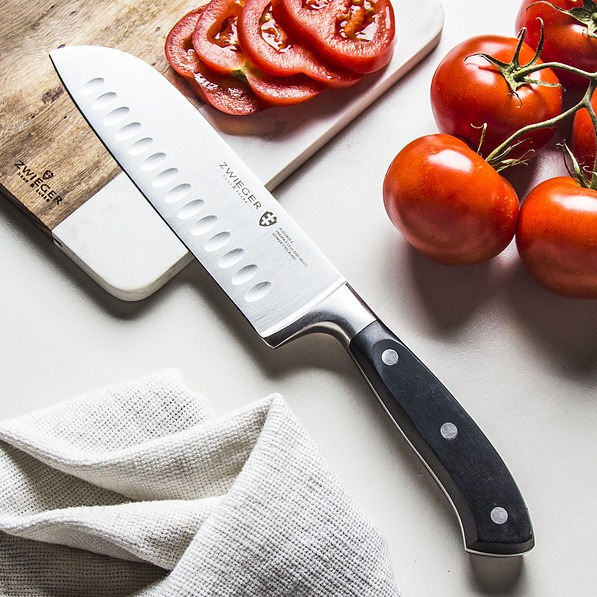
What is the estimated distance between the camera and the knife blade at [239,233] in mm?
1047

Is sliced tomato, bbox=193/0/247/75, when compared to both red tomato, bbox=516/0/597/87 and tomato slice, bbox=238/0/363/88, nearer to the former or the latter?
tomato slice, bbox=238/0/363/88

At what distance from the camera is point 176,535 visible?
0.94 m

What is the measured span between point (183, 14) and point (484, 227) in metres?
0.56

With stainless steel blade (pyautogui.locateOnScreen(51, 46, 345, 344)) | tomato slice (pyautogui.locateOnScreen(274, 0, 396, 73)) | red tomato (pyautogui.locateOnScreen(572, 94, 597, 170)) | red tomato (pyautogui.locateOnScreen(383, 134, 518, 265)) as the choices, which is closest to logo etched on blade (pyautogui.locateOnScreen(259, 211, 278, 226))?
stainless steel blade (pyautogui.locateOnScreen(51, 46, 345, 344))

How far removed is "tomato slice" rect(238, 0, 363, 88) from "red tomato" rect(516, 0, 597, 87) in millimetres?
267

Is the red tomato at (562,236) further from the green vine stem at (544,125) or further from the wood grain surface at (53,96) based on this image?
the wood grain surface at (53,96)

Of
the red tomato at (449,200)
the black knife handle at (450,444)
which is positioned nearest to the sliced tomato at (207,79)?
the red tomato at (449,200)

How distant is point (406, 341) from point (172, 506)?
1.30 ft

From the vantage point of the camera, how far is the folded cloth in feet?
3.06

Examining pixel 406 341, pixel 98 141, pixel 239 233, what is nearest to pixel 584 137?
pixel 406 341

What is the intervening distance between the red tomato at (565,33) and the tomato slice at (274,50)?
0.27 m

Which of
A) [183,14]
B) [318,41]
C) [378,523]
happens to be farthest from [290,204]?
[378,523]

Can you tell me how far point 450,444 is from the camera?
3.37ft

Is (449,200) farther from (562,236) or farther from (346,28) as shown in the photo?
(346,28)
